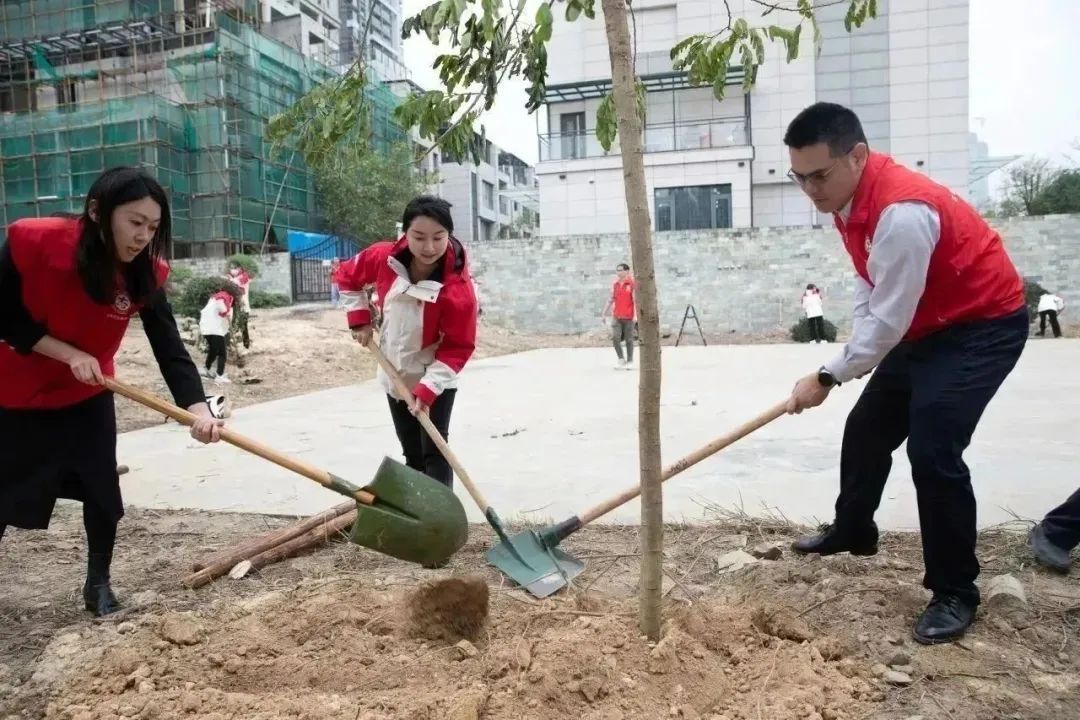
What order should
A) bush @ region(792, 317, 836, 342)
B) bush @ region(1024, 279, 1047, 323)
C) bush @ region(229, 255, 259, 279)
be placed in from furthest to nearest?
bush @ region(229, 255, 259, 279) → bush @ region(792, 317, 836, 342) → bush @ region(1024, 279, 1047, 323)

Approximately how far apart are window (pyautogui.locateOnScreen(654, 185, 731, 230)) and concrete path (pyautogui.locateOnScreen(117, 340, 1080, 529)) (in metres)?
14.8

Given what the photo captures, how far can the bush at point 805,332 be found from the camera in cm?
1662

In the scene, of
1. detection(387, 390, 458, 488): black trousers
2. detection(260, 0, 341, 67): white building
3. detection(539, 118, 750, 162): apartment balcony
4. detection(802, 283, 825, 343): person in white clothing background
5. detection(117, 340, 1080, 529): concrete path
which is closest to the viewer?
detection(387, 390, 458, 488): black trousers

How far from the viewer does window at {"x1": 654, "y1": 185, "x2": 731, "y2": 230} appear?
2300cm

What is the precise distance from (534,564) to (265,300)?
17108mm

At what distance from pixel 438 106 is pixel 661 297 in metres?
17.2

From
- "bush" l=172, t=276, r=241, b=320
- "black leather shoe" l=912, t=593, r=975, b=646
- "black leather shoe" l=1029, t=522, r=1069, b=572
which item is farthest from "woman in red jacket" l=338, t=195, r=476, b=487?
"bush" l=172, t=276, r=241, b=320

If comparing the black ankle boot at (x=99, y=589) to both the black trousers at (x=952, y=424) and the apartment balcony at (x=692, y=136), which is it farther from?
the apartment balcony at (x=692, y=136)

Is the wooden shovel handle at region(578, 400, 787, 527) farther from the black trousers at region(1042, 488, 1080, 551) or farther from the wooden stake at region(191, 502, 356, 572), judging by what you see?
the wooden stake at region(191, 502, 356, 572)

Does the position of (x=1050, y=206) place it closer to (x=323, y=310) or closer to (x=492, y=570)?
(x=323, y=310)

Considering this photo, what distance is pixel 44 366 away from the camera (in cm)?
239

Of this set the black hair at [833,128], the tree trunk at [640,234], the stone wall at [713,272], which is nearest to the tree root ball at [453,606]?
the tree trunk at [640,234]

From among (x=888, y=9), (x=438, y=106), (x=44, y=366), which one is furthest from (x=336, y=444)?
(x=888, y=9)

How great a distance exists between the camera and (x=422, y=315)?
313 centimetres
